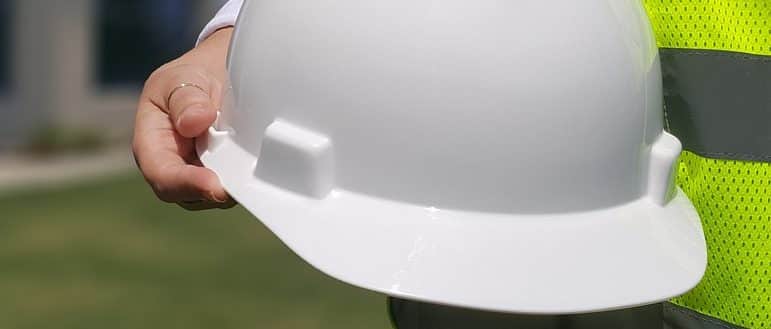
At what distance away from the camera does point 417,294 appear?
910 mm

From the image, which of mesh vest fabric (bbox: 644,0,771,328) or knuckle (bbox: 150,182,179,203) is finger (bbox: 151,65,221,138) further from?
mesh vest fabric (bbox: 644,0,771,328)

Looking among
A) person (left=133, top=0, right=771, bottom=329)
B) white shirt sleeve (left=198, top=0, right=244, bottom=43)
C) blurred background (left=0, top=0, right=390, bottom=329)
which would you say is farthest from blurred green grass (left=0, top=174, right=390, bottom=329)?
person (left=133, top=0, right=771, bottom=329)

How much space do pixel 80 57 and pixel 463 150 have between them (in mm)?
6861

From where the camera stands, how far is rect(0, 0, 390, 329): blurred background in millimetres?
3927

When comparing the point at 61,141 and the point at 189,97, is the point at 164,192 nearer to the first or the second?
the point at 189,97

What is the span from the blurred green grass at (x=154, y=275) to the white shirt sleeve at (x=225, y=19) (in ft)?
8.04

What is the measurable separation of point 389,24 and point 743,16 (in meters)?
0.46

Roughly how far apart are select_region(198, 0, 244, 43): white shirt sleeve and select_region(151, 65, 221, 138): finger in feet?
0.47

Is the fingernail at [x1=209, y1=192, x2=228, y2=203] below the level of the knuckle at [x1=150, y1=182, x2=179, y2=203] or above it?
above

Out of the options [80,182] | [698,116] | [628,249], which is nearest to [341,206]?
[628,249]

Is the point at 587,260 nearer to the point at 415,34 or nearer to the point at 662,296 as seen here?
the point at 662,296

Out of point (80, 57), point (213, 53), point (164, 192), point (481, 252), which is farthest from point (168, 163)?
point (80, 57)

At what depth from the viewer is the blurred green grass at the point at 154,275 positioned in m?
3.84

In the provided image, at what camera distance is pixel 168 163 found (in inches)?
44.6
